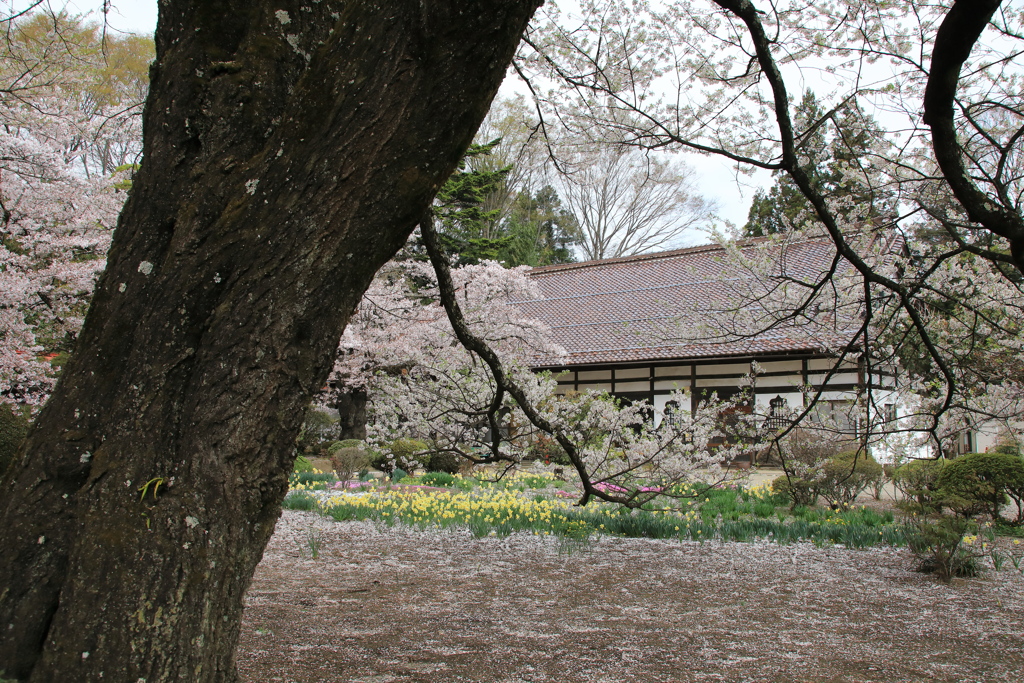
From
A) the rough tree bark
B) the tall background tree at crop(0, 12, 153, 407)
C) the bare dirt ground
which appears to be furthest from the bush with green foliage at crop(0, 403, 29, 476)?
the rough tree bark

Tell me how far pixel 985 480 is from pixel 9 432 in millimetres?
10325

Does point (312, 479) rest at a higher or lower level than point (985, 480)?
lower

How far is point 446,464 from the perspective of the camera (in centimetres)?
1130

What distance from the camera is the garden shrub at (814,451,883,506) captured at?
7.89 metres

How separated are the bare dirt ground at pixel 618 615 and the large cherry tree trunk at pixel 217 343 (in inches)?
68.5

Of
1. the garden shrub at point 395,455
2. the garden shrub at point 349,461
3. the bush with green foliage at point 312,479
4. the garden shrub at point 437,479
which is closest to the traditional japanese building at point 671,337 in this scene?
the garden shrub at point 437,479

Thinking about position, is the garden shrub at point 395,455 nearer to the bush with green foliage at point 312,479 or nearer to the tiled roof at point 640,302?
the bush with green foliage at point 312,479

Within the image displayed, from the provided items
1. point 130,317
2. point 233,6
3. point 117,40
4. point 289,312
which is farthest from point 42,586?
point 117,40

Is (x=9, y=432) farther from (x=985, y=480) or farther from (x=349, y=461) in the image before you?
(x=985, y=480)

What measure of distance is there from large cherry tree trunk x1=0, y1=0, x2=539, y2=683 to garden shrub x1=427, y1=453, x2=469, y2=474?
961cm

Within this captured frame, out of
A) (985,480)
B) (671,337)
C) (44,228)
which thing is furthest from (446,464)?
(985,480)

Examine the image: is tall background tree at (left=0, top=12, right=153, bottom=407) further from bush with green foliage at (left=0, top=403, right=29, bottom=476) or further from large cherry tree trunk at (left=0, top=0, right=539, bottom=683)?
large cherry tree trunk at (left=0, top=0, right=539, bottom=683)

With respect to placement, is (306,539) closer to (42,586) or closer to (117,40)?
(42,586)

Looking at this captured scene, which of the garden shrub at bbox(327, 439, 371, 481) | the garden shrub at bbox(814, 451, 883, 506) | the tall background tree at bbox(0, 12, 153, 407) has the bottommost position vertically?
the garden shrub at bbox(327, 439, 371, 481)
